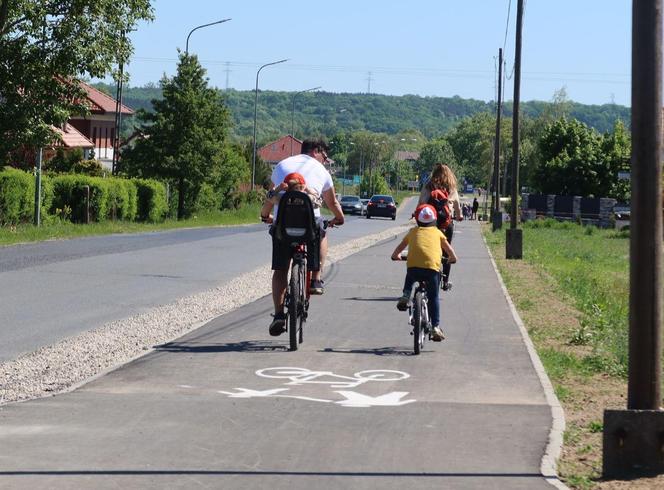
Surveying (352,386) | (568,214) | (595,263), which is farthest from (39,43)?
(568,214)

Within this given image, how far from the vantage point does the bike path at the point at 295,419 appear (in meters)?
6.51

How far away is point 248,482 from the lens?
6.30 meters

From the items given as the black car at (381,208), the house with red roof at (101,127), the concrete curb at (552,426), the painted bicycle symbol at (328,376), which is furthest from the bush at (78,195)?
the house with red roof at (101,127)

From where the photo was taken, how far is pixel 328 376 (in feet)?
32.7

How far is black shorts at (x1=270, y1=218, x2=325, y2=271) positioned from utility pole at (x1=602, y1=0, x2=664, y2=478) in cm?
457

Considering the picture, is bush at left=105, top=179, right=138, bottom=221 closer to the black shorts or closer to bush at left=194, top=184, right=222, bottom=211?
bush at left=194, top=184, right=222, bottom=211

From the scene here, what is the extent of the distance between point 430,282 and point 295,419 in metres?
3.98

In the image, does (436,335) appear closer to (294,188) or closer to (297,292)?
(297,292)

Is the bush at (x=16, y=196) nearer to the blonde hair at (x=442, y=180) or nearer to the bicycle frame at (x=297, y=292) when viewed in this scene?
the blonde hair at (x=442, y=180)

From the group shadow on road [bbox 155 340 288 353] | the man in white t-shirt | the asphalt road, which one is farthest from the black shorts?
the asphalt road

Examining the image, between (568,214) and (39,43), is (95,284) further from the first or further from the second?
(568,214)

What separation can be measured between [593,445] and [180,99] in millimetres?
47568

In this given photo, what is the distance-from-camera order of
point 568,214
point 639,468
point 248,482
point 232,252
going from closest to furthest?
point 248,482
point 639,468
point 232,252
point 568,214

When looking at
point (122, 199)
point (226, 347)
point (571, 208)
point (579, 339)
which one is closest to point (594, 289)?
point (579, 339)
